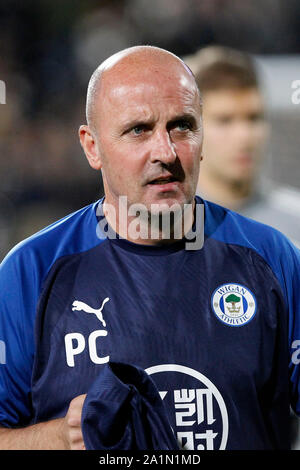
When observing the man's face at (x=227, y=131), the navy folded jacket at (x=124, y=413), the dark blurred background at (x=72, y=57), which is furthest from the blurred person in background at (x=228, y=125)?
the navy folded jacket at (x=124, y=413)

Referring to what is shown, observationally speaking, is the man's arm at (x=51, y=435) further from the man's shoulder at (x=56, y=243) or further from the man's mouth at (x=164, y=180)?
the man's mouth at (x=164, y=180)

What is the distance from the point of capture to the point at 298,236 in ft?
6.82

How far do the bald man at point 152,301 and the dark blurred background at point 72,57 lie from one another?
1102 mm

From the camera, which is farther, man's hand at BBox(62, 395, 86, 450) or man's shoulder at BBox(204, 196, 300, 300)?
man's shoulder at BBox(204, 196, 300, 300)

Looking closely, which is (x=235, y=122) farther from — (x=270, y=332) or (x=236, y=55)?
(x=270, y=332)

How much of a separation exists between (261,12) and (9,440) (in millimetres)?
1972

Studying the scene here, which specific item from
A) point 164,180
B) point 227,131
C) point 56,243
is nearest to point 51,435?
point 56,243

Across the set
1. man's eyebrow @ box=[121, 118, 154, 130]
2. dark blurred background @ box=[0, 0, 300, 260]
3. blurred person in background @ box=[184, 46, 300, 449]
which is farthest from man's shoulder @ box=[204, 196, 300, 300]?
dark blurred background @ box=[0, 0, 300, 260]

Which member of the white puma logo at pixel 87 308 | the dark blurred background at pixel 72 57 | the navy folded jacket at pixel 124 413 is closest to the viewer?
the navy folded jacket at pixel 124 413

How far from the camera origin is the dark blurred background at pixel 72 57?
222 centimetres

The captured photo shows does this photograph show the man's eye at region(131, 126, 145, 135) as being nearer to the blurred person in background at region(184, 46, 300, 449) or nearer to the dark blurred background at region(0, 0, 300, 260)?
the blurred person in background at region(184, 46, 300, 449)

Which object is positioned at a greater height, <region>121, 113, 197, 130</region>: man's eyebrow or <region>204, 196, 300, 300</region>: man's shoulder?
<region>121, 113, 197, 130</region>: man's eyebrow

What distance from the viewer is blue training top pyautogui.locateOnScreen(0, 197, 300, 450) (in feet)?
3.33

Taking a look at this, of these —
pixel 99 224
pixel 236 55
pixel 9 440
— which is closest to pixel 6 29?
pixel 236 55
